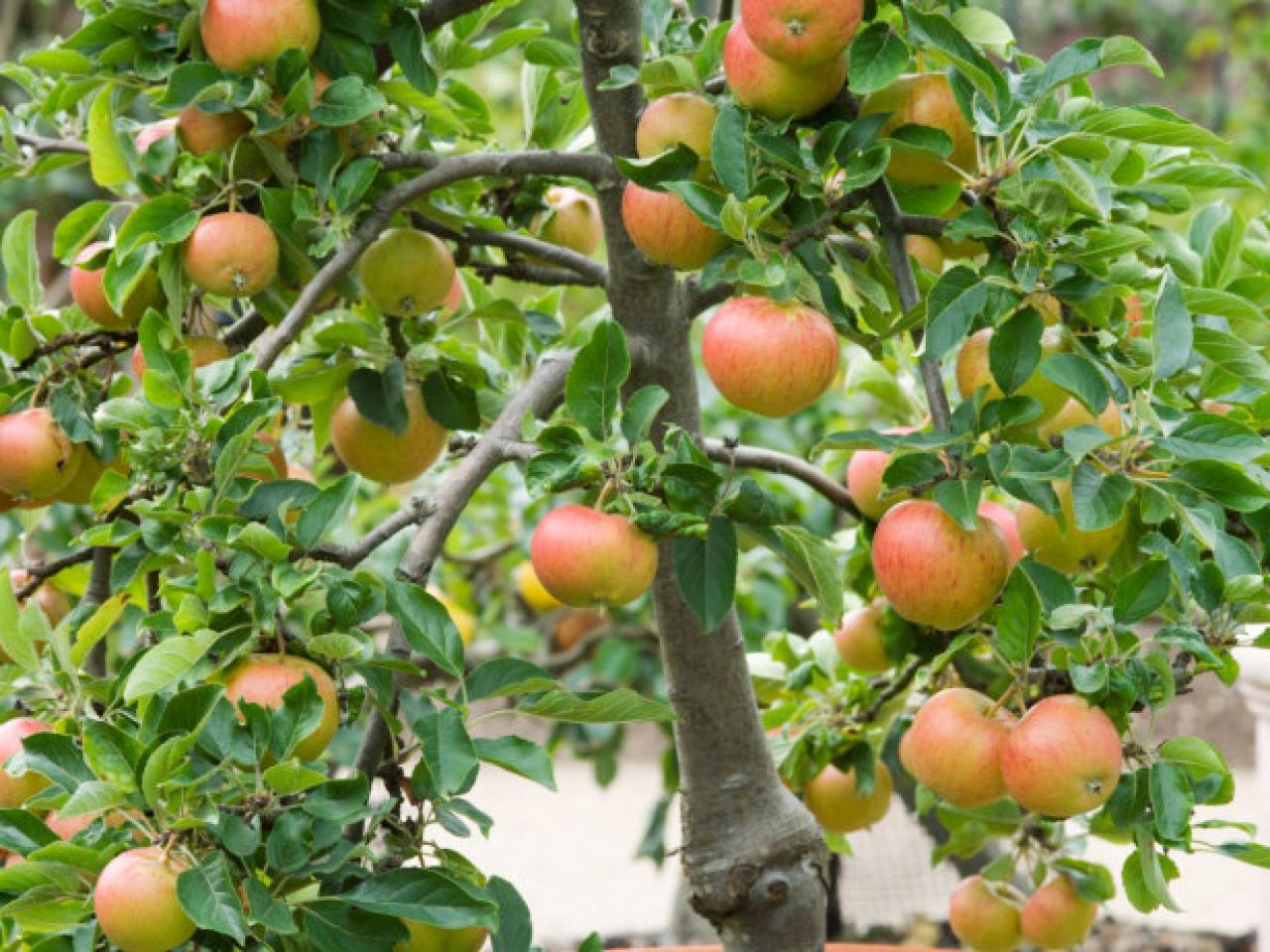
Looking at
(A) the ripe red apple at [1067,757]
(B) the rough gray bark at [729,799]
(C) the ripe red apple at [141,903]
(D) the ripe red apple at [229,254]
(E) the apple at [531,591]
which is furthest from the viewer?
(E) the apple at [531,591]

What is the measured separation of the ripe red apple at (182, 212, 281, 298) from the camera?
2.80 ft

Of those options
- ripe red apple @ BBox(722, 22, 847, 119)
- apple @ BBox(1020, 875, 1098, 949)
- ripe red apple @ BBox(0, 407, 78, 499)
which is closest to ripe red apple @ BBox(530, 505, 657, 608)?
ripe red apple @ BBox(722, 22, 847, 119)

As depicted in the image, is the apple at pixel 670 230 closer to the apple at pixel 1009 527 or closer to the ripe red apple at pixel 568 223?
the apple at pixel 1009 527

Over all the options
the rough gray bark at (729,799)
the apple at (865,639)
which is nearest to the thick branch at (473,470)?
the rough gray bark at (729,799)

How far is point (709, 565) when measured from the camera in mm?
806

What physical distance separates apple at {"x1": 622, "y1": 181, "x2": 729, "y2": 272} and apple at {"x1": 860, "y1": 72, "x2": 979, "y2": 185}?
0.34 feet

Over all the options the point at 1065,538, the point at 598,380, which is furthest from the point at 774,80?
the point at 1065,538

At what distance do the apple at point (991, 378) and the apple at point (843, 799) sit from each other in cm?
50

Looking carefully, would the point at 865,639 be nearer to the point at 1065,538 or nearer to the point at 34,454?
the point at 1065,538

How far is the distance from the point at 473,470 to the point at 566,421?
0.06m

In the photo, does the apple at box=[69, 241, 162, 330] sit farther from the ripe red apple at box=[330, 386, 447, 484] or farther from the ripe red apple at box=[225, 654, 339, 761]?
the ripe red apple at box=[225, 654, 339, 761]

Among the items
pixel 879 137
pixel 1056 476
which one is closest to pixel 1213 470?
pixel 1056 476

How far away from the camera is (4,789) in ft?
2.75

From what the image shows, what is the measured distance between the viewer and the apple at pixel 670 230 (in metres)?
0.81
